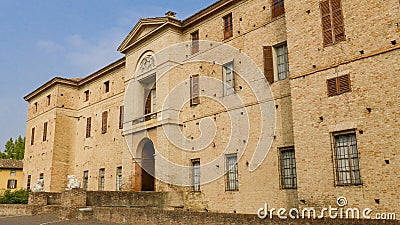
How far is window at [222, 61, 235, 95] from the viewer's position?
1830 centimetres

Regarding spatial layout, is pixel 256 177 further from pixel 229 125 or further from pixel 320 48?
pixel 320 48

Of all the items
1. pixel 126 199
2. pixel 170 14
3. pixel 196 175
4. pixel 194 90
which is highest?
pixel 170 14

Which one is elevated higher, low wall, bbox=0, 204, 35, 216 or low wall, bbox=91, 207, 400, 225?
low wall, bbox=91, 207, 400, 225

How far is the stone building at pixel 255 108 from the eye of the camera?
1173cm

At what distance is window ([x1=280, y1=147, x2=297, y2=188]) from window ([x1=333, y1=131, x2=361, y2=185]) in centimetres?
270

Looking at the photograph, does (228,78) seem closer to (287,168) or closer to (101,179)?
(287,168)

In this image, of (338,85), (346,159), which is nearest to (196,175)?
(346,159)

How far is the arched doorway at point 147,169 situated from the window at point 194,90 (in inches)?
179

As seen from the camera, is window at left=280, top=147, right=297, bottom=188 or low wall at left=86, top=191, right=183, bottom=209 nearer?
window at left=280, top=147, right=297, bottom=188

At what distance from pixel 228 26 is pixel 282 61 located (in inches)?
160

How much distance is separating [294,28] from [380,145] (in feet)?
17.6

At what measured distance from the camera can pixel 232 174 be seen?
17.7 m

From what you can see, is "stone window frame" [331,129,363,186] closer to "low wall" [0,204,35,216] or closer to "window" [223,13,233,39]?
"window" [223,13,233,39]

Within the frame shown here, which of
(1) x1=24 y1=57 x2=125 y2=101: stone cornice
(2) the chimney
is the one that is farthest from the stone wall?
(2) the chimney
